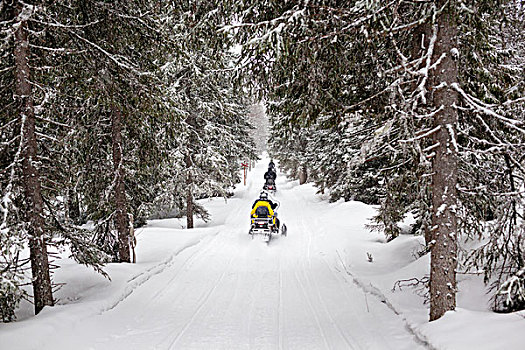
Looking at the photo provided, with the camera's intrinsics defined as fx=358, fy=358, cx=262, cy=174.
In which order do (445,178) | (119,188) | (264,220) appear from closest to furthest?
(445,178) → (119,188) → (264,220)

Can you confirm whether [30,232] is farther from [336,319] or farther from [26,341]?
[336,319]

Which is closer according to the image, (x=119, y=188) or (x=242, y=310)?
(x=242, y=310)

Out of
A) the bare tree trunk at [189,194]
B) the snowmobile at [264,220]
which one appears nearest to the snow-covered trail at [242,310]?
the snowmobile at [264,220]

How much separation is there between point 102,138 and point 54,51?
14.4 ft

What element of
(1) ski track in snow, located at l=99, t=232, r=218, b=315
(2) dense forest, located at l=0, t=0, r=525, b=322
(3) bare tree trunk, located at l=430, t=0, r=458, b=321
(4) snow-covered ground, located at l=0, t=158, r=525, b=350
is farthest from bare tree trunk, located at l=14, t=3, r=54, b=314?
(3) bare tree trunk, located at l=430, t=0, r=458, b=321

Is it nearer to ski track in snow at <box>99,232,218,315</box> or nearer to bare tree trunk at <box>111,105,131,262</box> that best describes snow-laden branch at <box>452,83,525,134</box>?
ski track in snow at <box>99,232,218,315</box>

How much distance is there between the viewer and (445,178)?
219 inches

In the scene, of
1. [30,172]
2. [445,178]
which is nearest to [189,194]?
[30,172]

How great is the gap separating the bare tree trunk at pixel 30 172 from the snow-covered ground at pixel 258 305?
0.76m

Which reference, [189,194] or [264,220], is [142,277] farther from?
[189,194]

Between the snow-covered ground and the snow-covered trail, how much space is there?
2cm

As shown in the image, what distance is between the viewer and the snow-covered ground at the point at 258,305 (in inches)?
215

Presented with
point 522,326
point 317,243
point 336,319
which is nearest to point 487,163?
point 522,326

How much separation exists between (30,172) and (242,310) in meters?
4.81
